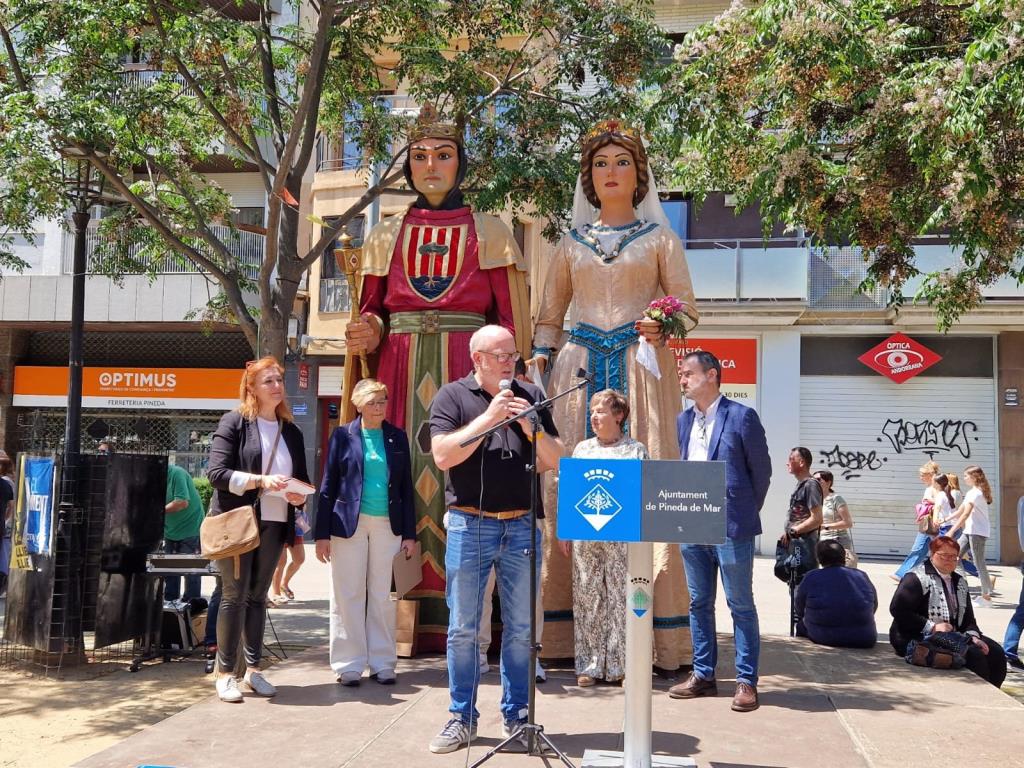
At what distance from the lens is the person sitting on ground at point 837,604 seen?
7121mm

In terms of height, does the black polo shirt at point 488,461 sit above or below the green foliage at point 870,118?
below

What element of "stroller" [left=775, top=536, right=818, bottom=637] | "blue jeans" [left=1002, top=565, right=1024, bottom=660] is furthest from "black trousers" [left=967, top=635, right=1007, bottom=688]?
"stroller" [left=775, top=536, right=818, bottom=637]

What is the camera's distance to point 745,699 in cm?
495

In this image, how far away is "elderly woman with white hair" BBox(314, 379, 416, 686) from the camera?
5559mm

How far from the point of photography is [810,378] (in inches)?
734

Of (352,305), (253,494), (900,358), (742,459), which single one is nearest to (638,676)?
(742,459)

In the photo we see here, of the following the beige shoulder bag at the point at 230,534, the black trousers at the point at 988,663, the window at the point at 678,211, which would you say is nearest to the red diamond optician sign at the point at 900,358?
the window at the point at 678,211

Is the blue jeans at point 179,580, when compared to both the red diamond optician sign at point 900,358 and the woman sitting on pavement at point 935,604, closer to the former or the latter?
the woman sitting on pavement at point 935,604

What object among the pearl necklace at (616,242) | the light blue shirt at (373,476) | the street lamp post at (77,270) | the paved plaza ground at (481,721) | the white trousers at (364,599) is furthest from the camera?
the street lamp post at (77,270)

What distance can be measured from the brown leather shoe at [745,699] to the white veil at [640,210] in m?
2.80

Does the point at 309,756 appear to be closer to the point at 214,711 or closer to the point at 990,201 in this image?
the point at 214,711

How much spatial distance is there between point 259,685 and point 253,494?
3.40 feet

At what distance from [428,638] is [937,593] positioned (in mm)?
3545

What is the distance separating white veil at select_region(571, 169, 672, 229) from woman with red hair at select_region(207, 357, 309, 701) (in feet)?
7.24
